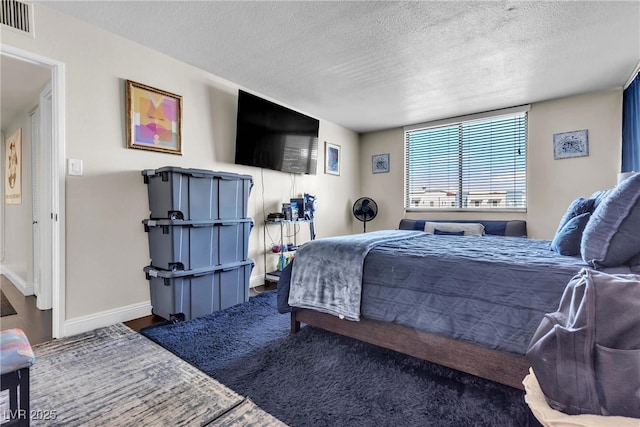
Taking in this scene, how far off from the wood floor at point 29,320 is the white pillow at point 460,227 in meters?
4.10

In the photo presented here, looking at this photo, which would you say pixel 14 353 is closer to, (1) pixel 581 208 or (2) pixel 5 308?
(2) pixel 5 308

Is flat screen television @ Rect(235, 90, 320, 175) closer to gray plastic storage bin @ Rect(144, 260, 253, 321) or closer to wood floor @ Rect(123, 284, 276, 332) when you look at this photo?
gray plastic storage bin @ Rect(144, 260, 253, 321)

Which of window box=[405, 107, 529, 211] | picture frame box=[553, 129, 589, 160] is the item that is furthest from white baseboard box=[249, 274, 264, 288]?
picture frame box=[553, 129, 589, 160]

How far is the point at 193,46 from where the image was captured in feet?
8.49

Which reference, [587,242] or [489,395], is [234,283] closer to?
[489,395]

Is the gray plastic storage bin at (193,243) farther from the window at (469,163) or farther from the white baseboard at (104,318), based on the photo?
the window at (469,163)

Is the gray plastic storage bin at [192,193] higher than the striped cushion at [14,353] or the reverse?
higher

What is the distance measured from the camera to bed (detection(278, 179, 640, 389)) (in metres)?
1.40

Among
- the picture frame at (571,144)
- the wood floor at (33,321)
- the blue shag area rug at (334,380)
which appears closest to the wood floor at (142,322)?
the wood floor at (33,321)

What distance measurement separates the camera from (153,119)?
2.67 m

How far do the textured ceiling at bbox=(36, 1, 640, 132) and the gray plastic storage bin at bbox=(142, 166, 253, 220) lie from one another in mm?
1095

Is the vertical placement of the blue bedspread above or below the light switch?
below

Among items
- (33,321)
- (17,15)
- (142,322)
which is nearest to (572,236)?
(142,322)

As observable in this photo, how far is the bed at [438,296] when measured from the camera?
4.60ft
